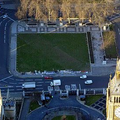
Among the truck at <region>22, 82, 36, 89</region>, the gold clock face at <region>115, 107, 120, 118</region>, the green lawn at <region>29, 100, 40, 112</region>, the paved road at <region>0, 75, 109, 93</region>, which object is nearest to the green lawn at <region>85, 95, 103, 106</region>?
the paved road at <region>0, 75, 109, 93</region>

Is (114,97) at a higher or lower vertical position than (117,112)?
higher

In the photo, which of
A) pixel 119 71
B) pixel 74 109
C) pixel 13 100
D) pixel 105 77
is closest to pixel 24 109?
pixel 13 100

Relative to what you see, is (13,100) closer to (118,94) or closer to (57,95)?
(57,95)

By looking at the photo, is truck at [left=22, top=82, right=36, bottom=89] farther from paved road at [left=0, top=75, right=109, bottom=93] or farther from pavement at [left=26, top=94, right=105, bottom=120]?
pavement at [left=26, top=94, right=105, bottom=120]

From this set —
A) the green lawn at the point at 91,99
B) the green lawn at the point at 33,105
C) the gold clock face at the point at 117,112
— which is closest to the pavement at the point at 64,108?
the green lawn at the point at 33,105

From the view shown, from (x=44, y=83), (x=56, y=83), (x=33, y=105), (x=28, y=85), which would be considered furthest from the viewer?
(x=44, y=83)

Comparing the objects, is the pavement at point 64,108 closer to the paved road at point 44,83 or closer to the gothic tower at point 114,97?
the paved road at point 44,83

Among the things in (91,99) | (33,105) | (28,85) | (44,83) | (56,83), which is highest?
(44,83)

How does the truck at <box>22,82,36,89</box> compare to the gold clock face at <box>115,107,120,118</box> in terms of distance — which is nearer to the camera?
the gold clock face at <box>115,107,120,118</box>

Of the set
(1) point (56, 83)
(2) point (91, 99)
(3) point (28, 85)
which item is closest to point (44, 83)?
(1) point (56, 83)

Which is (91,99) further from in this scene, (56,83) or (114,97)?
(114,97)

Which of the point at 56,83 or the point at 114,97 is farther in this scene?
the point at 56,83
